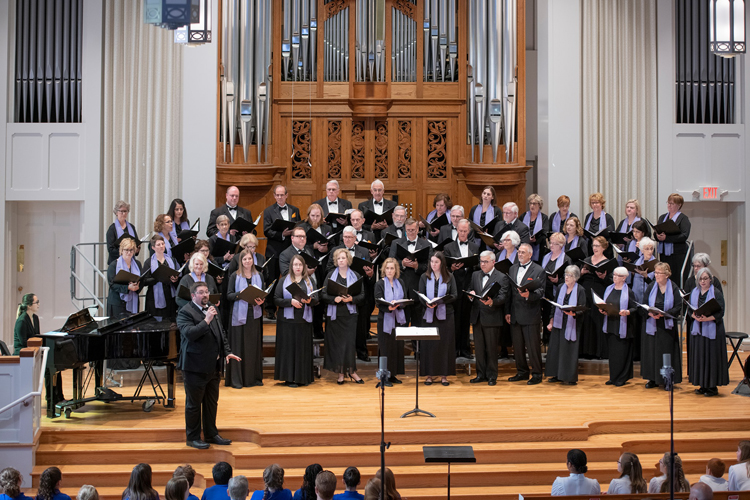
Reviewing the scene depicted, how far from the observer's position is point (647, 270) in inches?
348

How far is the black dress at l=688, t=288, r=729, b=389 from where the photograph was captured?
328 inches

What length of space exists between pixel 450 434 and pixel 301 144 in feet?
16.6

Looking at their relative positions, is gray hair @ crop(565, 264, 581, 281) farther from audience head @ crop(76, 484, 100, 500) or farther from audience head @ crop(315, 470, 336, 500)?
audience head @ crop(76, 484, 100, 500)

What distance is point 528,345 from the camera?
8.80 metres

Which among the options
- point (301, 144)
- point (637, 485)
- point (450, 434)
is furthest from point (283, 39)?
point (637, 485)

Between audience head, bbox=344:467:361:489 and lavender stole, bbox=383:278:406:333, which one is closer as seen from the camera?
audience head, bbox=344:467:361:489

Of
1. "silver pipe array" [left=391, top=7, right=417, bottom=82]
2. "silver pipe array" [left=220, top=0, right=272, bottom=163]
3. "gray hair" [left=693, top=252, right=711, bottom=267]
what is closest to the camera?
"gray hair" [left=693, top=252, right=711, bottom=267]

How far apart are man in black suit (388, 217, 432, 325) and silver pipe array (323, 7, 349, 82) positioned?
282 cm

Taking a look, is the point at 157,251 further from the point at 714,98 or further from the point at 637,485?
the point at 714,98

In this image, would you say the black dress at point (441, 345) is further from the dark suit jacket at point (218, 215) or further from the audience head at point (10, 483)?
the audience head at point (10, 483)

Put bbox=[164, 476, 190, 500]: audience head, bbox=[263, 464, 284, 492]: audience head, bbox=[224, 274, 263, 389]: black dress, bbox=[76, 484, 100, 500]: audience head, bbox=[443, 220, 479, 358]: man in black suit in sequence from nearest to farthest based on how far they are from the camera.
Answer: bbox=[76, 484, 100, 500]: audience head → bbox=[164, 476, 190, 500]: audience head → bbox=[263, 464, 284, 492]: audience head → bbox=[224, 274, 263, 389]: black dress → bbox=[443, 220, 479, 358]: man in black suit

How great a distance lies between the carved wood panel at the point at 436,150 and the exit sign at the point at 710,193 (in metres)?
3.17

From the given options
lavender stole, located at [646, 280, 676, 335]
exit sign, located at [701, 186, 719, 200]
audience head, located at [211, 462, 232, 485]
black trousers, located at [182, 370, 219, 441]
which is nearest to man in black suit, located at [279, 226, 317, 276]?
black trousers, located at [182, 370, 219, 441]

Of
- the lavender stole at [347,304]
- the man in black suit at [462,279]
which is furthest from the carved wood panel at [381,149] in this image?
the lavender stole at [347,304]
